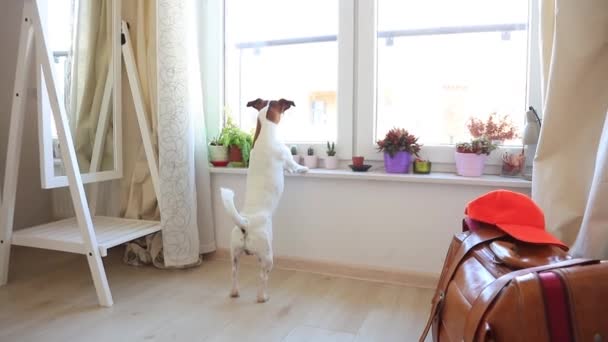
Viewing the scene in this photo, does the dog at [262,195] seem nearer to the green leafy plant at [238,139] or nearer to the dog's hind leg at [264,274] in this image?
the dog's hind leg at [264,274]

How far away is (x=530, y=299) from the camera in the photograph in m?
0.73

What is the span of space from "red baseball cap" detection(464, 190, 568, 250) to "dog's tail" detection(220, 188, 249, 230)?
765mm

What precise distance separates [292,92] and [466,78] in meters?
0.79

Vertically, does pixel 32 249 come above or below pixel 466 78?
below

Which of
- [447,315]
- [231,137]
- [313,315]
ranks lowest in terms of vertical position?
[313,315]

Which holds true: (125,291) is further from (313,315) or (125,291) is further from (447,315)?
(447,315)

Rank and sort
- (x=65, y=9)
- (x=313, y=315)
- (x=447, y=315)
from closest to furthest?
(x=447, y=315), (x=313, y=315), (x=65, y=9)

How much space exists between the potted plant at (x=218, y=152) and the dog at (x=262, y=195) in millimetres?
381

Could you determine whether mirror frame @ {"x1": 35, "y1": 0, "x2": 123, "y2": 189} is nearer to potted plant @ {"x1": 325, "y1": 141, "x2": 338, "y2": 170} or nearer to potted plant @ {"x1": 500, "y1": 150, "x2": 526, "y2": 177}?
potted plant @ {"x1": 325, "y1": 141, "x2": 338, "y2": 170}

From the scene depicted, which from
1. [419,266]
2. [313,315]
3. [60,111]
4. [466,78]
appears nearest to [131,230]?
[60,111]

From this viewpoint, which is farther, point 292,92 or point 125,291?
point 292,92

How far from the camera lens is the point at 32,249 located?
2104 mm

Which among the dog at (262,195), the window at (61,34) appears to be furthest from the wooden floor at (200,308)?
the window at (61,34)

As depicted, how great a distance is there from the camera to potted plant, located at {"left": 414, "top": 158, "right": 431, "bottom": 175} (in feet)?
5.77
